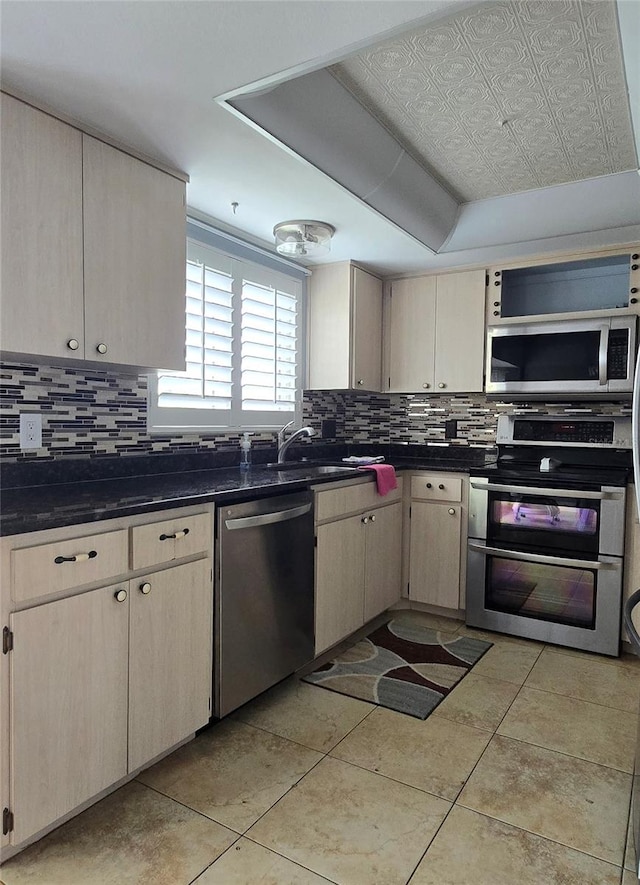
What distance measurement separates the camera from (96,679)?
1.63 m

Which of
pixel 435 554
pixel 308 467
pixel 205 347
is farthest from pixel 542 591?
pixel 205 347

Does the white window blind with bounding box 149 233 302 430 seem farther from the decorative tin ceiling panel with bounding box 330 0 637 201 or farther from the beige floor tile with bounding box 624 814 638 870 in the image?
the beige floor tile with bounding box 624 814 638 870

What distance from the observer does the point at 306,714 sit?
227 cm

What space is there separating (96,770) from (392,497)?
2052 millimetres

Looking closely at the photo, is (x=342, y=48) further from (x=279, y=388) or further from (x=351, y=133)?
(x=279, y=388)

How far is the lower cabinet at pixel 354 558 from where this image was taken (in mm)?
2652

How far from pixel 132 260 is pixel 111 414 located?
677 mm

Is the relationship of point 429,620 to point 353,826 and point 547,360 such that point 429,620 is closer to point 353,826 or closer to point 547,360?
point 547,360

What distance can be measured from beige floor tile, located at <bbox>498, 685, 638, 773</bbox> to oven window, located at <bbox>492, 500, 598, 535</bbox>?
86 centimetres

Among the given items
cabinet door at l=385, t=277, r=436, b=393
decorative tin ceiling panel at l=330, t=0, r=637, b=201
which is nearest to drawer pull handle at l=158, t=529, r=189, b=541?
decorative tin ceiling panel at l=330, t=0, r=637, b=201

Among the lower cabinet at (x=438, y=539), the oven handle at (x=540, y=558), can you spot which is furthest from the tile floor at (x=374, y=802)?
the lower cabinet at (x=438, y=539)

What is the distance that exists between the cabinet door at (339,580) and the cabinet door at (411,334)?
1.17 meters

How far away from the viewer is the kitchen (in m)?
1.49

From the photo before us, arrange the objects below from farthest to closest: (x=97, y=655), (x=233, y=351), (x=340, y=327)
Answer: (x=340, y=327), (x=233, y=351), (x=97, y=655)
